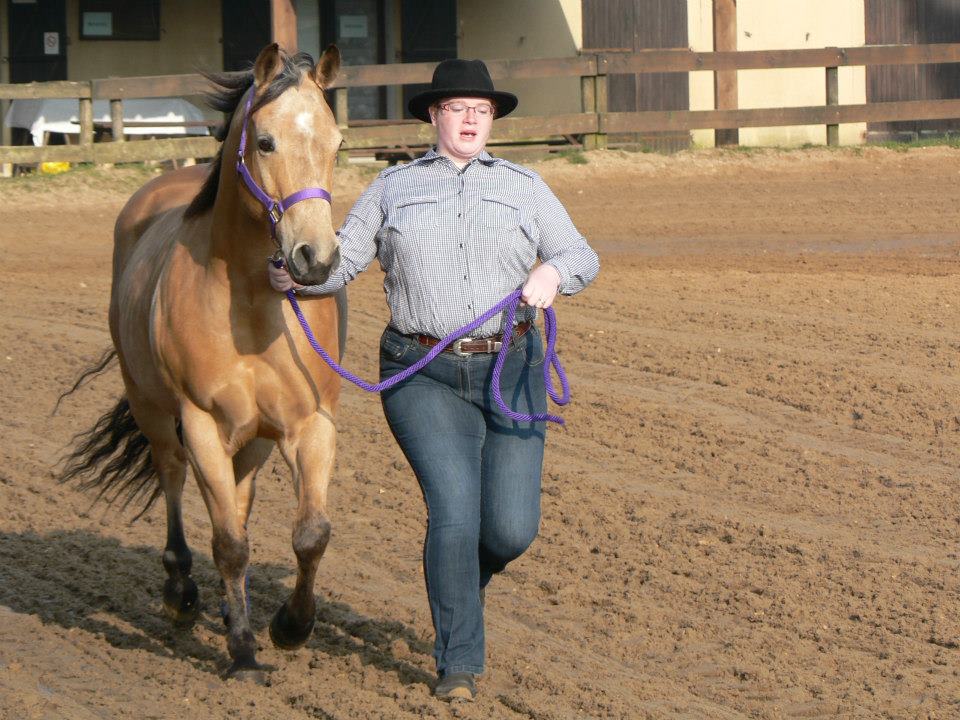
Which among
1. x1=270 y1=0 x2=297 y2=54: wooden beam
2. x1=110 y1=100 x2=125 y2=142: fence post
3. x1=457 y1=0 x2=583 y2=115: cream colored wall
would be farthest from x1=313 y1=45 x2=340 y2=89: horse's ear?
x1=457 y1=0 x2=583 y2=115: cream colored wall

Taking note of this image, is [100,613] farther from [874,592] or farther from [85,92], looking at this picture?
[85,92]

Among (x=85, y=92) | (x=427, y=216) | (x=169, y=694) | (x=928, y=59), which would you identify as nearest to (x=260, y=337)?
(x=427, y=216)

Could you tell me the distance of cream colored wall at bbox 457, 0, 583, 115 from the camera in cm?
1923

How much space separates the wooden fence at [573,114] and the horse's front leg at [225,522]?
11.5 m

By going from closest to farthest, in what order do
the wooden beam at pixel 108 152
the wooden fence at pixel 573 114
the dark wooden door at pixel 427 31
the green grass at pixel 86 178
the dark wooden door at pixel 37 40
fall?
the green grass at pixel 86 178
the wooden beam at pixel 108 152
the wooden fence at pixel 573 114
the dark wooden door at pixel 37 40
the dark wooden door at pixel 427 31

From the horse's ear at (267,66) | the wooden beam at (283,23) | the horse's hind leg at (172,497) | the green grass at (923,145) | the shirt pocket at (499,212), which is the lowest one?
the horse's hind leg at (172,497)

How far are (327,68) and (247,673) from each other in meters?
1.94

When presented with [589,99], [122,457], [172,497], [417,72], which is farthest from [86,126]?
[172,497]

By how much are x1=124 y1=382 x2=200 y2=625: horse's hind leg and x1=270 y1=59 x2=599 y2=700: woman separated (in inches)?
53.1

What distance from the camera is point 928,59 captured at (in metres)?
17.5

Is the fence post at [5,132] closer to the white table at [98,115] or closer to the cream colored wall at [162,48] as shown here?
the white table at [98,115]

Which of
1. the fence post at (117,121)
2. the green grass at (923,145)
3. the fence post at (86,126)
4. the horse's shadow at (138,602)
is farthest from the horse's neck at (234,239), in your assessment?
the green grass at (923,145)

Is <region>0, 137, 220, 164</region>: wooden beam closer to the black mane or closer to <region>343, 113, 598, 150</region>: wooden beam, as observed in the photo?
<region>343, 113, 598, 150</region>: wooden beam

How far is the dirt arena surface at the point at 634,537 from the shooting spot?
4.40 meters
